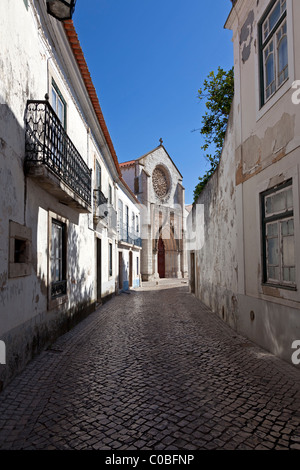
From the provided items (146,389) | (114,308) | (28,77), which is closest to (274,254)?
(146,389)

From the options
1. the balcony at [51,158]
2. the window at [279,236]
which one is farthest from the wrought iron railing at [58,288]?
the window at [279,236]

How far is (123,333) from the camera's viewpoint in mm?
6637

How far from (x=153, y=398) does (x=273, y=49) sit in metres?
5.49

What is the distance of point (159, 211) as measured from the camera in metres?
28.5

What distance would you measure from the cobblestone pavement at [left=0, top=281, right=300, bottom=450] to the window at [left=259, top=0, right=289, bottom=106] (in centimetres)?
423

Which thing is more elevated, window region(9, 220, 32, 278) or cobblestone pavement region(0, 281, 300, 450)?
window region(9, 220, 32, 278)

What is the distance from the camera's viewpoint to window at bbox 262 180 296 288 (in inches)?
177

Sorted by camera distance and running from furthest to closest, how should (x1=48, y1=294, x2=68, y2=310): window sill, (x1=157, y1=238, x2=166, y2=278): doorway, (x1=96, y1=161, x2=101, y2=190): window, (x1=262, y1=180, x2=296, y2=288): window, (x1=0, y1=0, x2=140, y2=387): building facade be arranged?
1. (x1=157, y1=238, x2=166, y2=278): doorway
2. (x1=96, y1=161, x2=101, y2=190): window
3. (x1=48, y1=294, x2=68, y2=310): window sill
4. (x1=262, y1=180, x2=296, y2=288): window
5. (x1=0, y1=0, x2=140, y2=387): building facade

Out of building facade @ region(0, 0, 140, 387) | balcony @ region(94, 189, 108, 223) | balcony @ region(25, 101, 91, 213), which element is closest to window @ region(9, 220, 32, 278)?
building facade @ region(0, 0, 140, 387)

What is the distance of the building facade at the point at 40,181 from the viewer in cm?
397

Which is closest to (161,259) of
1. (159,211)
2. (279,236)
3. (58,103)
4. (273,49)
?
(159,211)

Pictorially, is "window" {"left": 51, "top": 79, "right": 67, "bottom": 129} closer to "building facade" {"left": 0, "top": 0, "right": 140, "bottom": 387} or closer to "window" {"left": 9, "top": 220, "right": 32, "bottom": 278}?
"building facade" {"left": 0, "top": 0, "right": 140, "bottom": 387}

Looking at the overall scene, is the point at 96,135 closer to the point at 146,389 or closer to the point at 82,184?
the point at 82,184

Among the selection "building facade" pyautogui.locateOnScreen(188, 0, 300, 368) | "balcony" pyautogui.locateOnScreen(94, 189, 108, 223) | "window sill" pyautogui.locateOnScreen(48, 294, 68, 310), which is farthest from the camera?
"balcony" pyautogui.locateOnScreen(94, 189, 108, 223)
